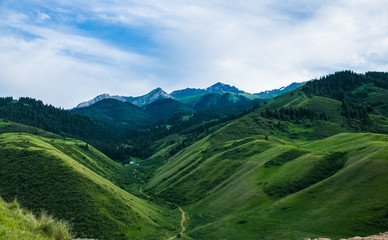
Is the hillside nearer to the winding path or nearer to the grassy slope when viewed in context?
the winding path

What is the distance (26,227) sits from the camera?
19203mm

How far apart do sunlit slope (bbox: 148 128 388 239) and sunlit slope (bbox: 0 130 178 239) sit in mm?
14309

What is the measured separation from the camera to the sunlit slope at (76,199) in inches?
3846

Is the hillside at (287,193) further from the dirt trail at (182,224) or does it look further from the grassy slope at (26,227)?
the grassy slope at (26,227)

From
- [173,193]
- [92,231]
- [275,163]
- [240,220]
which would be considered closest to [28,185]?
[92,231]

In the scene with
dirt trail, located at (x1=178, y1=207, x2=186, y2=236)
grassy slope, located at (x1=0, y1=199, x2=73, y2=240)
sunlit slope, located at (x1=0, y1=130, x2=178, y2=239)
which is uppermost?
grassy slope, located at (x1=0, y1=199, x2=73, y2=240)

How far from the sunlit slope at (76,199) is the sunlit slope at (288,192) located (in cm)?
1431

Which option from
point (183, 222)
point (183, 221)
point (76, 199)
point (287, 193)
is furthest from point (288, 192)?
point (76, 199)

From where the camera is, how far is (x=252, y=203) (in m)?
105

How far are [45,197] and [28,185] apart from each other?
11.5 m

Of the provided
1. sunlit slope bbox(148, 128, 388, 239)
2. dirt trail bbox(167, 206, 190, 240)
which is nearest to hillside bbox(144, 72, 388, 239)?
sunlit slope bbox(148, 128, 388, 239)

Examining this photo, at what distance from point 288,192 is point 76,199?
57.7 m

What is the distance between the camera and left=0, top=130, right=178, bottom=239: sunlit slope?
320 feet

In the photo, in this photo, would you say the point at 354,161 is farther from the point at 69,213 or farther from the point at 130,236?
the point at 69,213
